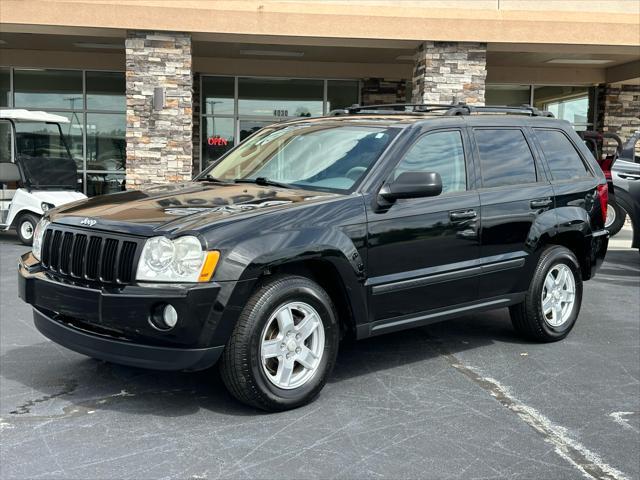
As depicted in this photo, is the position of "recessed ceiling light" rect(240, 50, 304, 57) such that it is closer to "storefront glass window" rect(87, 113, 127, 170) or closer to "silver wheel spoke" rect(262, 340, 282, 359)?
"storefront glass window" rect(87, 113, 127, 170)

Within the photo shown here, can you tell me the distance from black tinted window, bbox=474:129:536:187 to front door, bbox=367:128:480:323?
193 mm

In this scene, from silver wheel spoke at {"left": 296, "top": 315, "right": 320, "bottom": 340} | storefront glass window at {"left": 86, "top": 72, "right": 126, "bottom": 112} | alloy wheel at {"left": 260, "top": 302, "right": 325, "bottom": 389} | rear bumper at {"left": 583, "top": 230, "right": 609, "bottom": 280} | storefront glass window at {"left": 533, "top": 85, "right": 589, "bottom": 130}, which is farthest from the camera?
storefront glass window at {"left": 533, "top": 85, "right": 589, "bottom": 130}

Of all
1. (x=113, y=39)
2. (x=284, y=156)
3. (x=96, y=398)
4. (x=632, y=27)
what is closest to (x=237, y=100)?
(x=113, y=39)

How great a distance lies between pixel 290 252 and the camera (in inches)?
183

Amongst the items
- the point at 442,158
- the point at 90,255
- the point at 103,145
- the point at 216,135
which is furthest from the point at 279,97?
the point at 90,255

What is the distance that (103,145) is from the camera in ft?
64.5

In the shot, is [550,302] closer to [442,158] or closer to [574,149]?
[574,149]

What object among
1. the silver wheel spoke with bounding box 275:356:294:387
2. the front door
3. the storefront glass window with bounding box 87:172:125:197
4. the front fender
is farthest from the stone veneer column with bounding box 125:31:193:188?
the silver wheel spoke with bounding box 275:356:294:387

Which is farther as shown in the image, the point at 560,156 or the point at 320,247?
the point at 560,156

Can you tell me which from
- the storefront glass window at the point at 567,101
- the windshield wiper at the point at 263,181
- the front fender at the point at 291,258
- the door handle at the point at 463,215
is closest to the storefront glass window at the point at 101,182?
the storefront glass window at the point at 567,101

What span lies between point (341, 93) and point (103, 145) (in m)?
6.08

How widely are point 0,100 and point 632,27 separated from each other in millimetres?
14382

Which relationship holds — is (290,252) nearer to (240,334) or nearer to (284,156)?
(240,334)

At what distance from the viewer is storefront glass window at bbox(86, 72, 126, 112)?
63.7 ft
